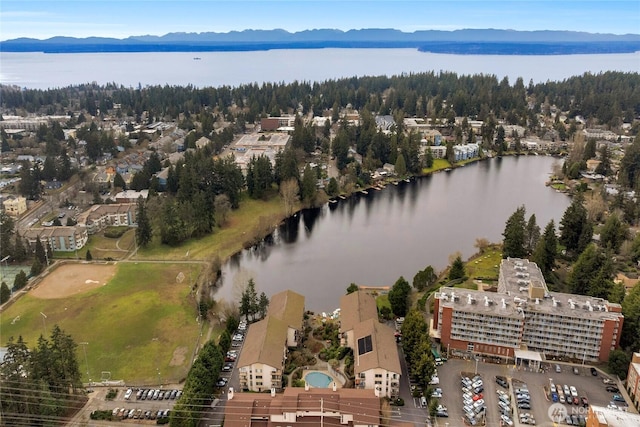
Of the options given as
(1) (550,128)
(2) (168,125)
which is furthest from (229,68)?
(1) (550,128)

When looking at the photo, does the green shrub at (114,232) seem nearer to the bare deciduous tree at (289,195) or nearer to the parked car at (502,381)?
the bare deciduous tree at (289,195)

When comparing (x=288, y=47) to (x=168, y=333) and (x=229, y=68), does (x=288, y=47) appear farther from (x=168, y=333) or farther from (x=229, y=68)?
(x=168, y=333)

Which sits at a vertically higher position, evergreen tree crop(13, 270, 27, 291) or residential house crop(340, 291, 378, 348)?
residential house crop(340, 291, 378, 348)

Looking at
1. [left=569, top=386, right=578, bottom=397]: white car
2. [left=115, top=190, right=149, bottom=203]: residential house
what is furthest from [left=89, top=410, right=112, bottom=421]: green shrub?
[left=115, top=190, right=149, bottom=203]: residential house

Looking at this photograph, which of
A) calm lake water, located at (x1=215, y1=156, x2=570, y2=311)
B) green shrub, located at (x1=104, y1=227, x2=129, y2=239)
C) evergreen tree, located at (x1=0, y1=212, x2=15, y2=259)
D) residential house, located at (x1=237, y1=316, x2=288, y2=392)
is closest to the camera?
residential house, located at (x1=237, y1=316, x2=288, y2=392)

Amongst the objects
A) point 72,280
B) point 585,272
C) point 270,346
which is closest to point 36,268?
point 72,280

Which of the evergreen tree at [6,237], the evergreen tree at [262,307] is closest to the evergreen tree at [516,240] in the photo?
the evergreen tree at [262,307]

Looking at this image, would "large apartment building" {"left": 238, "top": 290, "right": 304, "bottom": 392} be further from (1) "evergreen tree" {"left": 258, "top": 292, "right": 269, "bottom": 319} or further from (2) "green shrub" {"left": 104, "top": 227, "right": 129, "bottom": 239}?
(2) "green shrub" {"left": 104, "top": 227, "right": 129, "bottom": 239}
